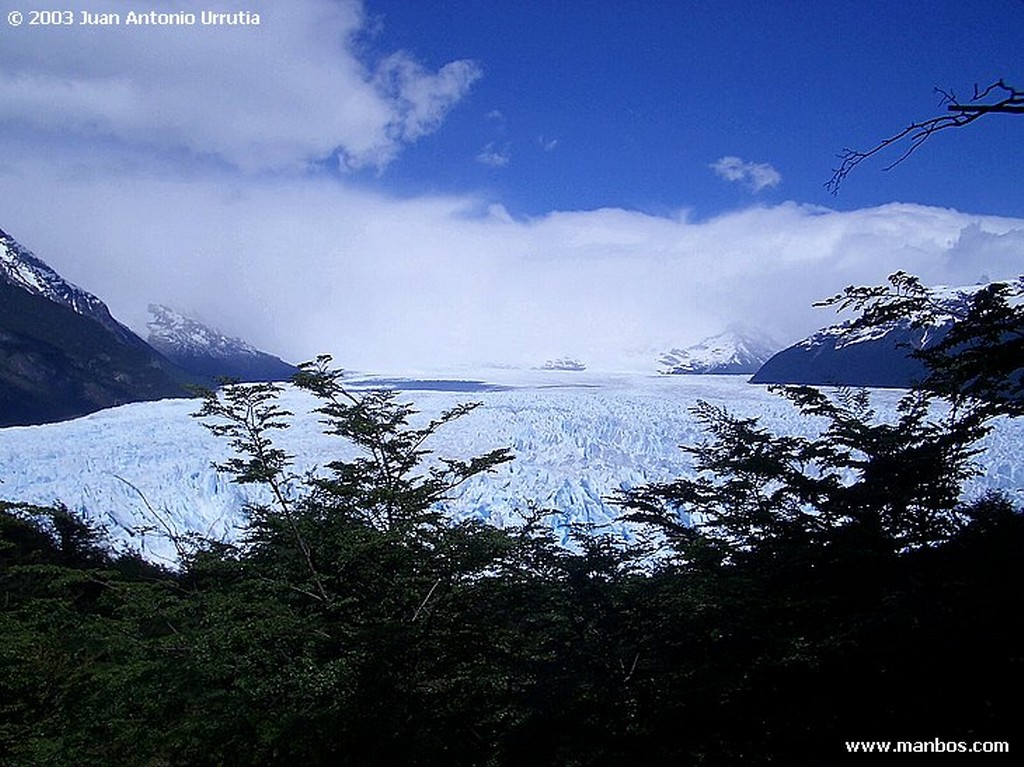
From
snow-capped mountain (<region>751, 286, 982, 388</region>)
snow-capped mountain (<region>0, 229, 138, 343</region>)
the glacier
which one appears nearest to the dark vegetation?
the glacier

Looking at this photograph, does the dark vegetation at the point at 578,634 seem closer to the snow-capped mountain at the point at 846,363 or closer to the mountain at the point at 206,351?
the snow-capped mountain at the point at 846,363

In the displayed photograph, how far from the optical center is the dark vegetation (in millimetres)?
3846

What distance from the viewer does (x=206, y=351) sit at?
101 m

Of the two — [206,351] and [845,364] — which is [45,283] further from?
[845,364]

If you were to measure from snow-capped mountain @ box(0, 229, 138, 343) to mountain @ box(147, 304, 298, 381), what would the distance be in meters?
11.9

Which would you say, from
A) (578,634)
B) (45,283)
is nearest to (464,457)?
(578,634)

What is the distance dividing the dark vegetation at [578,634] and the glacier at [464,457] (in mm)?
5826

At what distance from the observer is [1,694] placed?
222 inches

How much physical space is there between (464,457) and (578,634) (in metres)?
13.7

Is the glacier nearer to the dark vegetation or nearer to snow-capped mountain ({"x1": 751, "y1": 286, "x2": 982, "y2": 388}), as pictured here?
the dark vegetation

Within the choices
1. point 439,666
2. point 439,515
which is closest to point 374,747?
point 439,666

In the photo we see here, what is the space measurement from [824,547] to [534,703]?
2.79 m

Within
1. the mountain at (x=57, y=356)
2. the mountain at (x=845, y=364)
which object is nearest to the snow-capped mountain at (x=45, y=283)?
the mountain at (x=57, y=356)

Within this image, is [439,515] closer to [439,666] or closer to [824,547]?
[439,666]
